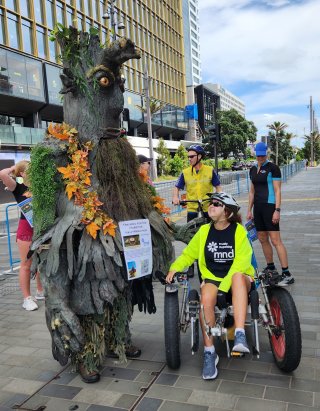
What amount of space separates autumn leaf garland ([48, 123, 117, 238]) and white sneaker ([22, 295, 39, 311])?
2399 millimetres

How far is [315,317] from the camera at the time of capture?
159 inches

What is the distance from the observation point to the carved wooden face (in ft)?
9.71

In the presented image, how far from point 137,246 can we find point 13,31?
27.8 meters

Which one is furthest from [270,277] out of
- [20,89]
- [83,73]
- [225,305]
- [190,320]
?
[20,89]

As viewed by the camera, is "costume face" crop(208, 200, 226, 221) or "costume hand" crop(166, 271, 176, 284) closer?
"costume hand" crop(166, 271, 176, 284)

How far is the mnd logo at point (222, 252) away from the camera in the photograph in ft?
10.6

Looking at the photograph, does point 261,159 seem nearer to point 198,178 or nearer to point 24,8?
point 198,178

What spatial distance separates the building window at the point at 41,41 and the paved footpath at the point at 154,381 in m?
28.2

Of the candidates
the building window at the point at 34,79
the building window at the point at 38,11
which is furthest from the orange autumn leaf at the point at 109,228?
the building window at the point at 38,11

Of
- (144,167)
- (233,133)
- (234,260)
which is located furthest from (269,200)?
(233,133)

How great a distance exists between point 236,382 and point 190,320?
542 millimetres

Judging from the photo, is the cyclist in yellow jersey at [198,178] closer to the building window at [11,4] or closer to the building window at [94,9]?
the building window at [11,4]

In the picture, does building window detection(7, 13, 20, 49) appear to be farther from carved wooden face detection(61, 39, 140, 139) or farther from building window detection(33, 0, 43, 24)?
carved wooden face detection(61, 39, 140, 139)

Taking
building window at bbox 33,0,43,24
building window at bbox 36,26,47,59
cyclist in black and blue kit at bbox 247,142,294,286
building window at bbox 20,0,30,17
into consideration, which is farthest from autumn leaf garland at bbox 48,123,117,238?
building window at bbox 33,0,43,24
